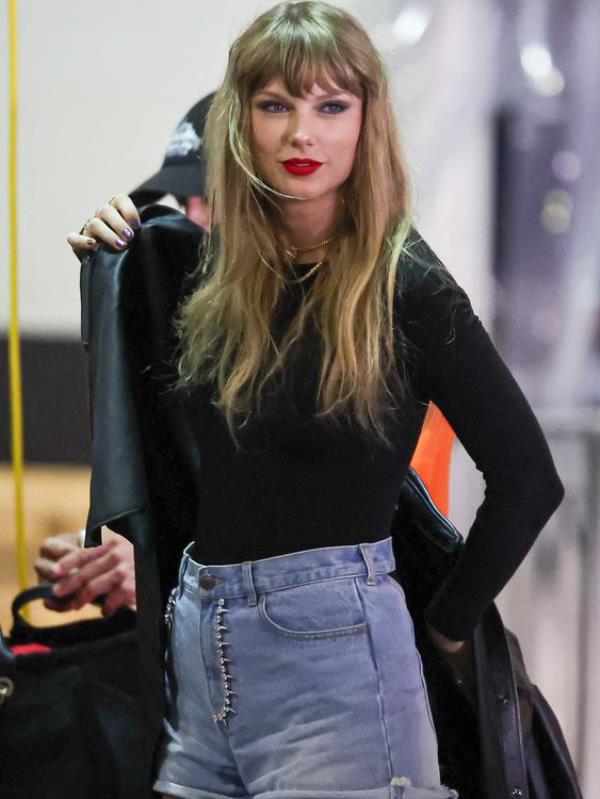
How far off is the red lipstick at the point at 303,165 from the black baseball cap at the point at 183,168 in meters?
0.46

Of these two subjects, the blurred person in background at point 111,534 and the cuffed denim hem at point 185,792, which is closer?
the cuffed denim hem at point 185,792

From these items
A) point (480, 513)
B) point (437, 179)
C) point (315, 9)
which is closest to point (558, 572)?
point (437, 179)

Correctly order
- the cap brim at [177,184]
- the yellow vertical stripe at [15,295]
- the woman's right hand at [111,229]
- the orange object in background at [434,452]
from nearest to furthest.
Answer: the woman's right hand at [111,229] → the orange object in background at [434,452] → the cap brim at [177,184] → the yellow vertical stripe at [15,295]

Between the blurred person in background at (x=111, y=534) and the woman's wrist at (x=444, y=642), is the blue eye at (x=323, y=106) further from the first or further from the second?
the woman's wrist at (x=444, y=642)

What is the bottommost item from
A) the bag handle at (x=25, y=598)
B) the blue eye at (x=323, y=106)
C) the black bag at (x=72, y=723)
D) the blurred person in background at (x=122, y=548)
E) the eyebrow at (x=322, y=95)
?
the black bag at (x=72, y=723)

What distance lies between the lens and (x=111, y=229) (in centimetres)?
137

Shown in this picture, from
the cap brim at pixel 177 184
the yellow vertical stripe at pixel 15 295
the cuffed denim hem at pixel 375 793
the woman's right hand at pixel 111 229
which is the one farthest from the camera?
the yellow vertical stripe at pixel 15 295

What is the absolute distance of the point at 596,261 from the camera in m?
2.28

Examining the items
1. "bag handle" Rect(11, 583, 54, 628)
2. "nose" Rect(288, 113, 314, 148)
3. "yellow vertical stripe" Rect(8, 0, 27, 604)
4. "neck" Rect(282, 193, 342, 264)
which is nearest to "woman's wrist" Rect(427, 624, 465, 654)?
"neck" Rect(282, 193, 342, 264)

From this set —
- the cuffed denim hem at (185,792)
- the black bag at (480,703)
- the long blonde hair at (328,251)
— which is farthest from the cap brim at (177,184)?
the cuffed denim hem at (185,792)

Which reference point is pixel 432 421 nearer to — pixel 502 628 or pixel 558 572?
pixel 502 628

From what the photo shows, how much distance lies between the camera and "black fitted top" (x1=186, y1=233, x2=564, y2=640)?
1192 millimetres

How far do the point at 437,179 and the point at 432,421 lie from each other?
0.74 m

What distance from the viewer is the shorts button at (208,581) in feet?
3.95
